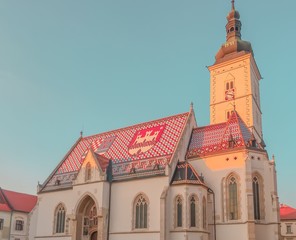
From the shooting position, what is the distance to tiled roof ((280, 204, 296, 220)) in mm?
65938

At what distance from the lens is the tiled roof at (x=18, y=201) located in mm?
56625

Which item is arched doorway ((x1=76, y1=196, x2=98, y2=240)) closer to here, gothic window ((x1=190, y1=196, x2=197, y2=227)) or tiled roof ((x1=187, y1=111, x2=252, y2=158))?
gothic window ((x1=190, y1=196, x2=197, y2=227))

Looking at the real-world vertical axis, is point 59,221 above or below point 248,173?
below

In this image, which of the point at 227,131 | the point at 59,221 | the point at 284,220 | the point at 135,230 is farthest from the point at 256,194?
the point at 284,220

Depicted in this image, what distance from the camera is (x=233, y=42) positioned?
54531mm

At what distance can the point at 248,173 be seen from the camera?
111 ft

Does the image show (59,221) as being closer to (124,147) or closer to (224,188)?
(124,147)

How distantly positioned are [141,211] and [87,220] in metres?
7.45

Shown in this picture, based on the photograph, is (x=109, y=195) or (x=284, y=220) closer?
(x=109, y=195)

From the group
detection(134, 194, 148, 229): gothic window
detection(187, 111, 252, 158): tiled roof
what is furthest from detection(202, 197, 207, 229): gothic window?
detection(134, 194, 148, 229): gothic window

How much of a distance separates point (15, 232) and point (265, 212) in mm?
37330

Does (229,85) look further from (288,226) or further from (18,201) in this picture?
(18,201)

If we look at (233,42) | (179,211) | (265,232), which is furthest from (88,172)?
(233,42)

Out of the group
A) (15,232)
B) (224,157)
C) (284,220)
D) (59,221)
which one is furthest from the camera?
(284,220)
